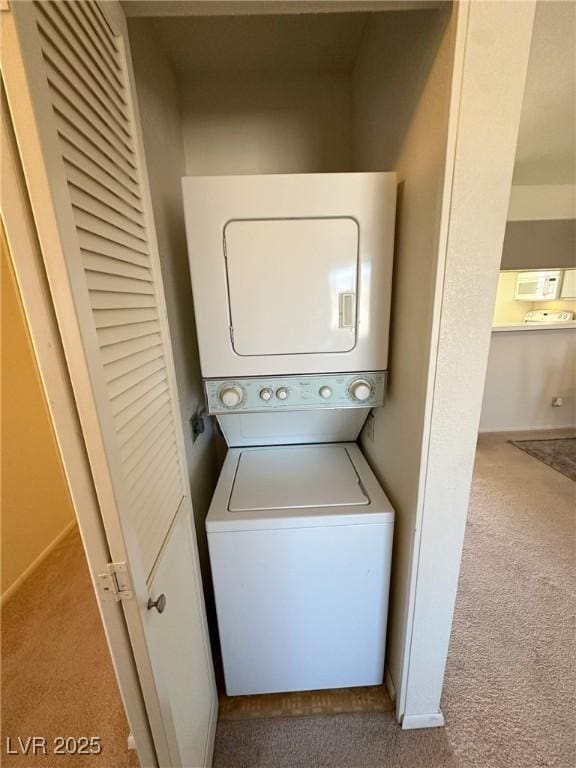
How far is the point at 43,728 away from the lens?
1.35m

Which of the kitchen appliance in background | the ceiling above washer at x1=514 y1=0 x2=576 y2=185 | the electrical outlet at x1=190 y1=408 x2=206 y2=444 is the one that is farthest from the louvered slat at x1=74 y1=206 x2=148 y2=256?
the kitchen appliance in background

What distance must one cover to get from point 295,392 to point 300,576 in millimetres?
695

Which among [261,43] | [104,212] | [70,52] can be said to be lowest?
[104,212]

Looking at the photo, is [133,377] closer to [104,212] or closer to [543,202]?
[104,212]

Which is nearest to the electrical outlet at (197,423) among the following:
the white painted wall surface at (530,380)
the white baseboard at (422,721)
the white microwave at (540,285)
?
the white baseboard at (422,721)

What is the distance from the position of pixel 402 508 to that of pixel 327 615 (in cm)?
54

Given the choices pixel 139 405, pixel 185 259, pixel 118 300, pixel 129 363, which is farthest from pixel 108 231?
pixel 185 259

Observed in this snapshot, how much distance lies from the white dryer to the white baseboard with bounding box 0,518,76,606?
1.59m

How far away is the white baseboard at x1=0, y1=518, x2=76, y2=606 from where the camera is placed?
1.97 metres

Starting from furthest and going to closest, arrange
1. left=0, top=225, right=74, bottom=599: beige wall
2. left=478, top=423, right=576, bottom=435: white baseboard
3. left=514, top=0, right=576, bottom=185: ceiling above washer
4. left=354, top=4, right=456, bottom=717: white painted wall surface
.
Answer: left=478, top=423, right=576, bottom=435: white baseboard → left=0, top=225, right=74, bottom=599: beige wall → left=514, top=0, right=576, bottom=185: ceiling above washer → left=354, top=4, right=456, bottom=717: white painted wall surface

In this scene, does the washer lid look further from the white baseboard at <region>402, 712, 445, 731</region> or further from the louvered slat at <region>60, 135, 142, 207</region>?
the louvered slat at <region>60, 135, 142, 207</region>

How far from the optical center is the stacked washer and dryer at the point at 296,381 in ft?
3.60

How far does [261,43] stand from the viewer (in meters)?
1.37

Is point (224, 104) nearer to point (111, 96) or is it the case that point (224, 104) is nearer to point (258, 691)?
point (111, 96)
